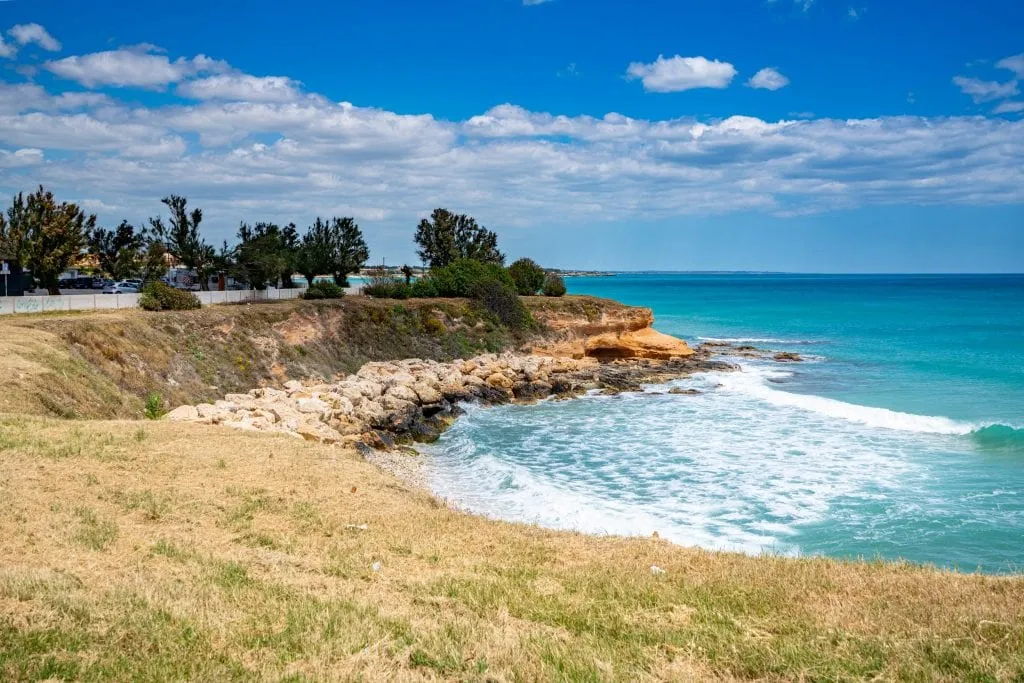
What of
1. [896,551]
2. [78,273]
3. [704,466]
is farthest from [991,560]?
[78,273]

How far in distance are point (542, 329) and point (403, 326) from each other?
11.2 metres

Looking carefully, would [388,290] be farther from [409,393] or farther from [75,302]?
[75,302]

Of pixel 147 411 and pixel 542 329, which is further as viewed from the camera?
pixel 542 329

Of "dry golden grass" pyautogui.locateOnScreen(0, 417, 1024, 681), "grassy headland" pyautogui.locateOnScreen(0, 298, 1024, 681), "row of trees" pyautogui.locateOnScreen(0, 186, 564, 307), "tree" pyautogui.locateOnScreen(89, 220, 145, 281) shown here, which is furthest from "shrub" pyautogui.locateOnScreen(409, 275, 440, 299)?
"dry golden grass" pyautogui.locateOnScreen(0, 417, 1024, 681)

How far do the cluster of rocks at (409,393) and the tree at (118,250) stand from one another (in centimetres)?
2626

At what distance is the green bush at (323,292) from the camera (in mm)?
53375

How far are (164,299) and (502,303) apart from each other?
80.2 ft

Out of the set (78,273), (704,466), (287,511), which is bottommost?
(704,466)

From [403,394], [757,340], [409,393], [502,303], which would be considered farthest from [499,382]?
[757,340]

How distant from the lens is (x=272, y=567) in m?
10.8

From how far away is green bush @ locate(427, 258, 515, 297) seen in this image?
6022cm

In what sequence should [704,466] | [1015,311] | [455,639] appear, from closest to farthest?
[455,639] → [704,466] → [1015,311]

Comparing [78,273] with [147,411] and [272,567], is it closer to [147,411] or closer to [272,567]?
[147,411]

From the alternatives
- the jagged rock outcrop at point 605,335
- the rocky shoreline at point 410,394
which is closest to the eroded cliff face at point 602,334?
the jagged rock outcrop at point 605,335
